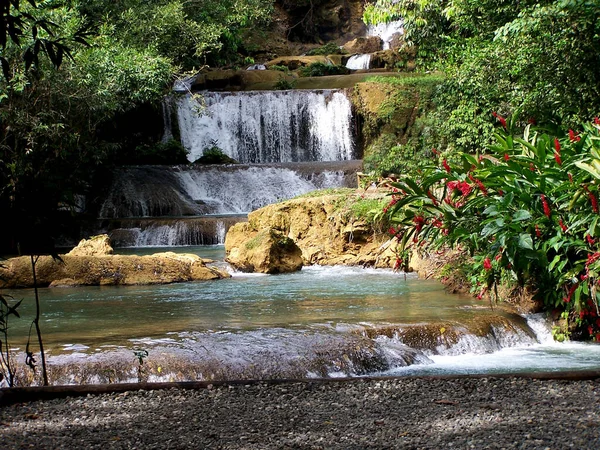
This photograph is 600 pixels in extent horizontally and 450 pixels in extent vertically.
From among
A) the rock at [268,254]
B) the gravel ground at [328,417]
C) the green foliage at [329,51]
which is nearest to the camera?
the gravel ground at [328,417]

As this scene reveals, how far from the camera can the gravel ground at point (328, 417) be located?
137 inches

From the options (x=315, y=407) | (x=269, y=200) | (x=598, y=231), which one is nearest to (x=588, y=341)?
(x=598, y=231)

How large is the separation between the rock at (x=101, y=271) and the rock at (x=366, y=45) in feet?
77.7

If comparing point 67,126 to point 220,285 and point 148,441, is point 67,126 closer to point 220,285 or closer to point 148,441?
point 220,285

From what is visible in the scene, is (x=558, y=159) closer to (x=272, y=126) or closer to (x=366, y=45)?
(x=272, y=126)

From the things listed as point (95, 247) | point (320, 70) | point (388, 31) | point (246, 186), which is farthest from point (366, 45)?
point (95, 247)

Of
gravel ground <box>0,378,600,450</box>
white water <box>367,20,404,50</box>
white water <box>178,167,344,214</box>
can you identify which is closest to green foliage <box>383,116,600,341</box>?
gravel ground <box>0,378,600,450</box>

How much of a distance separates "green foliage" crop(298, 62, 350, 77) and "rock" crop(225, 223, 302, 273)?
1686 centimetres

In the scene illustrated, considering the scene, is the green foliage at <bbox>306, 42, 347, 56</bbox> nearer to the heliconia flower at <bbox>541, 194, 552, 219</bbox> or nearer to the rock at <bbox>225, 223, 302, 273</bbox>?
the rock at <bbox>225, 223, 302, 273</bbox>

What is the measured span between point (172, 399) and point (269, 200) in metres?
15.6

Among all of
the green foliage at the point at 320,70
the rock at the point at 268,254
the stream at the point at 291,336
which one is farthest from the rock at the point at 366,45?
the stream at the point at 291,336

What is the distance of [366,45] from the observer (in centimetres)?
3366

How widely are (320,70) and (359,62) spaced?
262 centimetres

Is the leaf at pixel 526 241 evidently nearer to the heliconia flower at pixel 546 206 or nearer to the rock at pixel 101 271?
the heliconia flower at pixel 546 206
